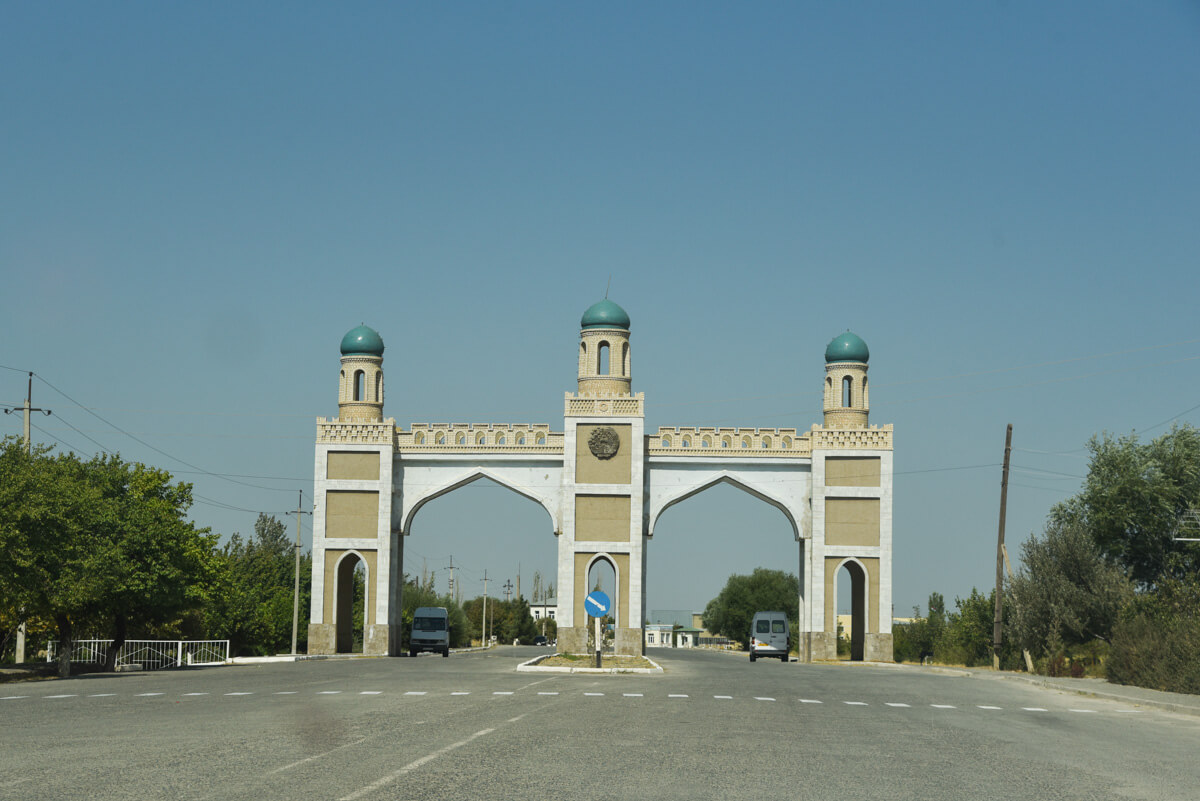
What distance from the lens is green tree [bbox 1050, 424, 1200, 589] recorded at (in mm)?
48375

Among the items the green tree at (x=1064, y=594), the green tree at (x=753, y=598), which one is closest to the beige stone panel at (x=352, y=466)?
the green tree at (x=1064, y=594)

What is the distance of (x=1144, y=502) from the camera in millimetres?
49156

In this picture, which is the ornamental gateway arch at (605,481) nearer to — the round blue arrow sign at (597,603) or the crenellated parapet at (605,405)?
the crenellated parapet at (605,405)

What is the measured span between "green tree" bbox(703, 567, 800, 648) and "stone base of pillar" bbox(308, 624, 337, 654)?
2273 inches

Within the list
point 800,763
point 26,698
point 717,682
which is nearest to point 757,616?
point 717,682

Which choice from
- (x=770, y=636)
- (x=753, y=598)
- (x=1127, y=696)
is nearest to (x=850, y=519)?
(x=770, y=636)

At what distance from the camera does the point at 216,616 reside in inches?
2419

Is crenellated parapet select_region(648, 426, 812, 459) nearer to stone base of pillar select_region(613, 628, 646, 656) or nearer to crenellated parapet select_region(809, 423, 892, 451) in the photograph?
crenellated parapet select_region(809, 423, 892, 451)

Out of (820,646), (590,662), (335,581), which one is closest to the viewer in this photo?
(590,662)

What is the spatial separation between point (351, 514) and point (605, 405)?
40.1ft

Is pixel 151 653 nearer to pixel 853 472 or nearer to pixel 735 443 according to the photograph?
pixel 735 443

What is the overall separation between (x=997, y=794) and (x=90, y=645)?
3651 cm

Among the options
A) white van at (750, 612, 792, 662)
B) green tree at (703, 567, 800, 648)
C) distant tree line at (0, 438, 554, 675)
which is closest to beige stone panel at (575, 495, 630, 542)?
white van at (750, 612, 792, 662)

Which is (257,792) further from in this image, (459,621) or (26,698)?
(459,621)
